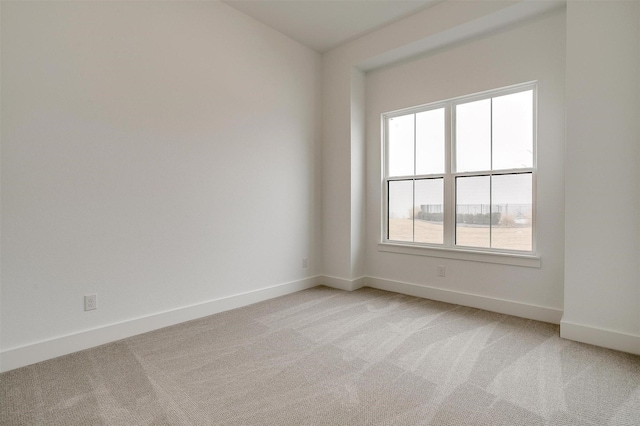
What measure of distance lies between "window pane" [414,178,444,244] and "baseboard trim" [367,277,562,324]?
583 millimetres

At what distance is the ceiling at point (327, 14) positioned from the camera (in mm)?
3309

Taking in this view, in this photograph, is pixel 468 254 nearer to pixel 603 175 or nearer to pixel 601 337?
pixel 601 337

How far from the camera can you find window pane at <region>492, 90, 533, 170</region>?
3164 millimetres

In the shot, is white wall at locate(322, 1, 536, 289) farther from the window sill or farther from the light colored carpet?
the light colored carpet

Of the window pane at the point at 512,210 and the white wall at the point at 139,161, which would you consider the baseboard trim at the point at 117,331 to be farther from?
the window pane at the point at 512,210

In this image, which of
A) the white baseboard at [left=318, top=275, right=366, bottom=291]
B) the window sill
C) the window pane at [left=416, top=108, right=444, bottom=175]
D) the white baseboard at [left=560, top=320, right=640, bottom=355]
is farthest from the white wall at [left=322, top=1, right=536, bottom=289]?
the white baseboard at [left=560, top=320, right=640, bottom=355]

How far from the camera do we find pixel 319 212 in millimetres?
4438

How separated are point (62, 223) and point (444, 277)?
11.9 feet

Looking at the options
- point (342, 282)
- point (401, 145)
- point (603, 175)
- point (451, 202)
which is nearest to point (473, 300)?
point (451, 202)

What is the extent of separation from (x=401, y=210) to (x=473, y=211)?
2.88 ft

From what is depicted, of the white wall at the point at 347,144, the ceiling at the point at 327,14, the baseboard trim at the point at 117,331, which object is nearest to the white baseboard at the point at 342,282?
the white wall at the point at 347,144

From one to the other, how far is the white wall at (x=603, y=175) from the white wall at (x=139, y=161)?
281 centimetres

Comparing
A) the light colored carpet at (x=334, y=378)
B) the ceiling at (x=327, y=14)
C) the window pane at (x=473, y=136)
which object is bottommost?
the light colored carpet at (x=334, y=378)

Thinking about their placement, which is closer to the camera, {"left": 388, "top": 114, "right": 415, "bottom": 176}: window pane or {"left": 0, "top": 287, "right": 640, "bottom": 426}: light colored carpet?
{"left": 0, "top": 287, "right": 640, "bottom": 426}: light colored carpet
